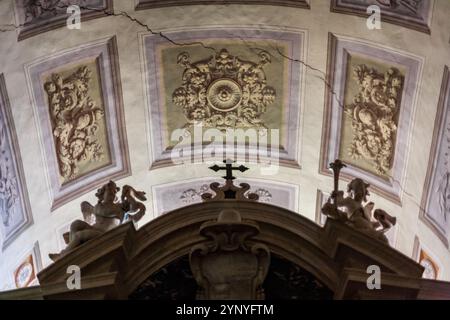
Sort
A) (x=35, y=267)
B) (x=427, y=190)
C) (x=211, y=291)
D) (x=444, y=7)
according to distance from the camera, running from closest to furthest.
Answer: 1. (x=211, y=291)
2. (x=444, y=7)
3. (x=427, y=190)
4. (x=35, y=267)

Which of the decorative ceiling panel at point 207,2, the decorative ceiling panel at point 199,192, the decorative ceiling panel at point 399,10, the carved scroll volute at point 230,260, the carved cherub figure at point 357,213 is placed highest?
the decorative ceiling panel at point 207,2

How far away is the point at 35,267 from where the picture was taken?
42.9 ft

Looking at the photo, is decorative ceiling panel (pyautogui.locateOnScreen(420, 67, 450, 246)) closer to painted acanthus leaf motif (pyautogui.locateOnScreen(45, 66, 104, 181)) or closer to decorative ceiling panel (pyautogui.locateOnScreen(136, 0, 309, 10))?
decorative ceiling panel (pyautogui.locateOnScreen(136, 0, 309, 10))

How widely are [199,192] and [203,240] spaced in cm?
535

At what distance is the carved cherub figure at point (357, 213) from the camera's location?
868cm

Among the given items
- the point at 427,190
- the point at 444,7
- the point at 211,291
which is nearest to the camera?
the point at 211,291

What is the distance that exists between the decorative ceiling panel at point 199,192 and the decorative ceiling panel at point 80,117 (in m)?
0.67

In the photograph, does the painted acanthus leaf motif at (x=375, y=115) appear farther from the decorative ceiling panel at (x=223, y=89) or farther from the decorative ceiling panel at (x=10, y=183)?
the decorative ceiling panel at (x=10, y=183)

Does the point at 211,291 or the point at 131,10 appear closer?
the point at 211,291

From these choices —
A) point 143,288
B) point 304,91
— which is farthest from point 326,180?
point 143,288

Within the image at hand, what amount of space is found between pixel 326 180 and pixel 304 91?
1165 millimetres

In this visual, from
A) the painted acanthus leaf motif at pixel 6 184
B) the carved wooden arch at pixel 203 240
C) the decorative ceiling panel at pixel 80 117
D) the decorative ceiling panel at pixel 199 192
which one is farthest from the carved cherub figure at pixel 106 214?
the decorative ceiling panel at pixel 199 192

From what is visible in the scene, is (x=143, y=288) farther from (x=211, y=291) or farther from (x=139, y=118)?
(x=139, y=118)

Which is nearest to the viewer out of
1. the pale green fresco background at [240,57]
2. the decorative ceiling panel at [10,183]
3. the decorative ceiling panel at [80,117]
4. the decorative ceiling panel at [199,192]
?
the decorative ceiling panel at [10,183]
